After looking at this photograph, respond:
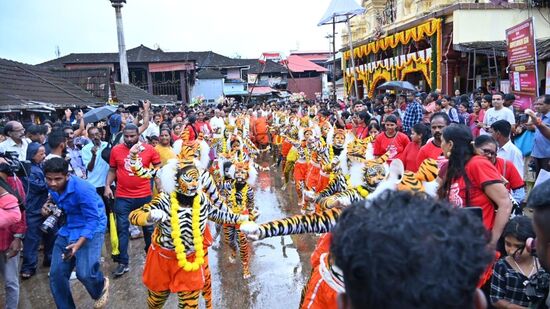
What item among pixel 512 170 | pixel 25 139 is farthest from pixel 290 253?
pixel 25 139

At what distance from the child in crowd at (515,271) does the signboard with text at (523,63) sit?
5.98 metres

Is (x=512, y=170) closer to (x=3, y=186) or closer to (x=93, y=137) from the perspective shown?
(x=3, y=186)

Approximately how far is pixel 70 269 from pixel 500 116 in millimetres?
6926

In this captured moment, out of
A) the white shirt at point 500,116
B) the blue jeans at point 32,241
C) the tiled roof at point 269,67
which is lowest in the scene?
the blue jeans at point 32,241

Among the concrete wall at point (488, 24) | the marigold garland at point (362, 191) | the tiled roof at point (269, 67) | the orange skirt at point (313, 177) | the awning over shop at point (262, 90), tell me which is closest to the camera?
the marigold garland at point (362, 191)

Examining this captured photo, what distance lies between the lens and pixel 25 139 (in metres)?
6.57

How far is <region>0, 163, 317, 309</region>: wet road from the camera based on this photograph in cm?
486

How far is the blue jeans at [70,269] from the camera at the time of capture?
392cm

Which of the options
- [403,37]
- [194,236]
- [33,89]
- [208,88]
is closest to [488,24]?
[403,37]

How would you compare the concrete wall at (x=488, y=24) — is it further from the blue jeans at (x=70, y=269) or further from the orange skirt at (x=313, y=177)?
the blue jeans at (x=70, y=269)

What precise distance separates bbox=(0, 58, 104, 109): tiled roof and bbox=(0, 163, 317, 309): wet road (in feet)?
18.4

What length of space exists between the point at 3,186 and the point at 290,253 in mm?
3725

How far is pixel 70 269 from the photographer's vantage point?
4008 mm

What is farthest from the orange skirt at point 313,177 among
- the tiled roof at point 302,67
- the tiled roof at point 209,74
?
the tiled roof at point 302,67
